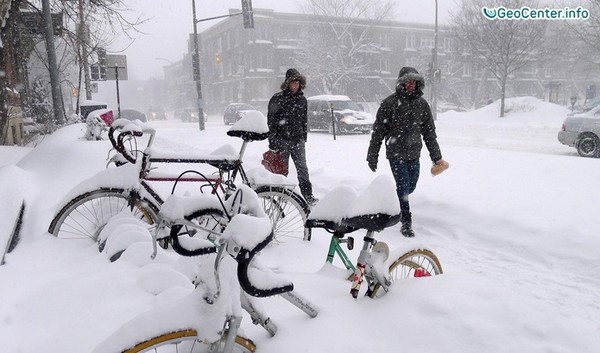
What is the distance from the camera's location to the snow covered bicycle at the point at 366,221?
242cm

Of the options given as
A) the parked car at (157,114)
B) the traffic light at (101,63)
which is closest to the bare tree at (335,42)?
the parked car at (157,114)

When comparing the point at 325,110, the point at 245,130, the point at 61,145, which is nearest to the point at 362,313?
the point at 245,130

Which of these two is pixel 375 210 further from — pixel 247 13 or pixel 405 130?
pixel 247 13

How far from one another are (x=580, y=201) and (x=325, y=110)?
48.0ft

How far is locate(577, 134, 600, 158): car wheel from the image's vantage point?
11969 mm

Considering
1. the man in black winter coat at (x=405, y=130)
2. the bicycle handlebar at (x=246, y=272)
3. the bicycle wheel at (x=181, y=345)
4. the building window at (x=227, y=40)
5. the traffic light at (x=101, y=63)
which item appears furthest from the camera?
the building window at (x=227, y=40)

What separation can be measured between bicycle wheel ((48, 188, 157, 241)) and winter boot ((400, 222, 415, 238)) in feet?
10.1

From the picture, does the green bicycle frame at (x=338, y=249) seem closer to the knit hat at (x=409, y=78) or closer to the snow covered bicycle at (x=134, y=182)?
the snow covered bicycle at (x=134, y=182)

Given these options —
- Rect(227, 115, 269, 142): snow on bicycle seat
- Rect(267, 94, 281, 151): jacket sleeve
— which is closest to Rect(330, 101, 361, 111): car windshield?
Rect(267, 94, 281, 151): jacket sleeve

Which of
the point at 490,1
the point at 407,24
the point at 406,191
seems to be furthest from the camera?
the point at 407,24

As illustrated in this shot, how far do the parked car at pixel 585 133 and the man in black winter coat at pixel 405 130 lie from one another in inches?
356

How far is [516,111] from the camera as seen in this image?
28.3 m

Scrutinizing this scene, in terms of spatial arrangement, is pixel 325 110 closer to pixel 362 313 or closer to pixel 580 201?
pixel 580 201

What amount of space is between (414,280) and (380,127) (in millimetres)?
3029
